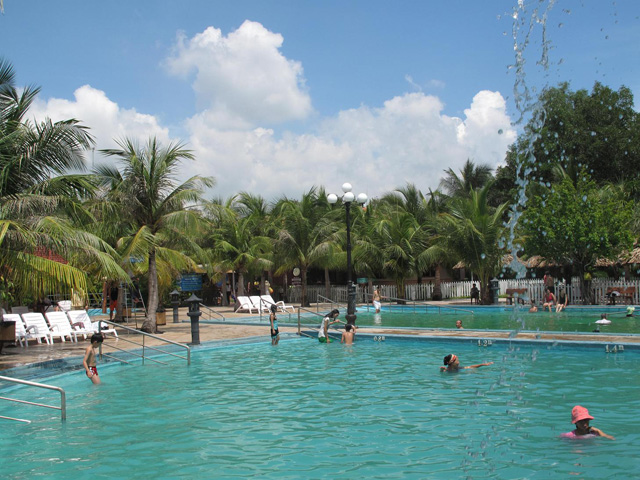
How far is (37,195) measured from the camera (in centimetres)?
1295

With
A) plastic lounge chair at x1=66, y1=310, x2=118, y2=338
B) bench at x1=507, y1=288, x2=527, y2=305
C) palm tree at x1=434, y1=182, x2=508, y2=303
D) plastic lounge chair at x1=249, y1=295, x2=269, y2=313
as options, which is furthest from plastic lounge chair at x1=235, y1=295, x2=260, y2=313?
bench at x1=507, y1=288, x2=527, y2=305

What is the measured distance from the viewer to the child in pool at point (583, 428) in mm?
7480

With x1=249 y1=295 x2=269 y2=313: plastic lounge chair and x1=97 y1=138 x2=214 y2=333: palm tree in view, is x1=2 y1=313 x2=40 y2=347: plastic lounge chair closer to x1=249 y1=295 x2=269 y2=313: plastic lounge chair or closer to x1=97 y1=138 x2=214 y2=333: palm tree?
x1=97 y1=138 x2=214 y2=333: palm tree

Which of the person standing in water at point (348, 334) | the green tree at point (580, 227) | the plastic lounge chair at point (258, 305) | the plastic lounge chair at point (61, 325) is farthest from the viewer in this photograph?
the plastic lounge chair at point (258, 305)

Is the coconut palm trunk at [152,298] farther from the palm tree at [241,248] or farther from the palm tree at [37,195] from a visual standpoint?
the palm tree at [241,248]

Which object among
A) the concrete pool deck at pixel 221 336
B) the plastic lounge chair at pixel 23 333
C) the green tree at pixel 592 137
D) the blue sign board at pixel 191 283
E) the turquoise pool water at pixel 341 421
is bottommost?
the turquoise pool water at pixel 341 421

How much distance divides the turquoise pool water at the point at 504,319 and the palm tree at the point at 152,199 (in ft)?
21.9

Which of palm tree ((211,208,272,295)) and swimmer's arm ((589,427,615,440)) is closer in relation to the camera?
swimmer's arm ((589,427,615,440))


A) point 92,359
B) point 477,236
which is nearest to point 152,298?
point 92,359

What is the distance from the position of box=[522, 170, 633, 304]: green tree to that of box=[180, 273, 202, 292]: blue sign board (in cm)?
2048

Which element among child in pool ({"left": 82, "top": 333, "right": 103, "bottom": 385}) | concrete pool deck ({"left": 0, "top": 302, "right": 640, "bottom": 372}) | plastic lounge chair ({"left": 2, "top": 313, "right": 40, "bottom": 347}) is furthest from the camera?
plastic lounge chair ({"left": 2, "top": 313, "right": 40, "bottom": 347})

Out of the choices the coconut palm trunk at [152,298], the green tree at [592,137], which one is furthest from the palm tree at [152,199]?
the green tree at [592,137]

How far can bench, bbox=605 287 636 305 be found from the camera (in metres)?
27.8

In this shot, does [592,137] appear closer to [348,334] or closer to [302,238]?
[302,238]
